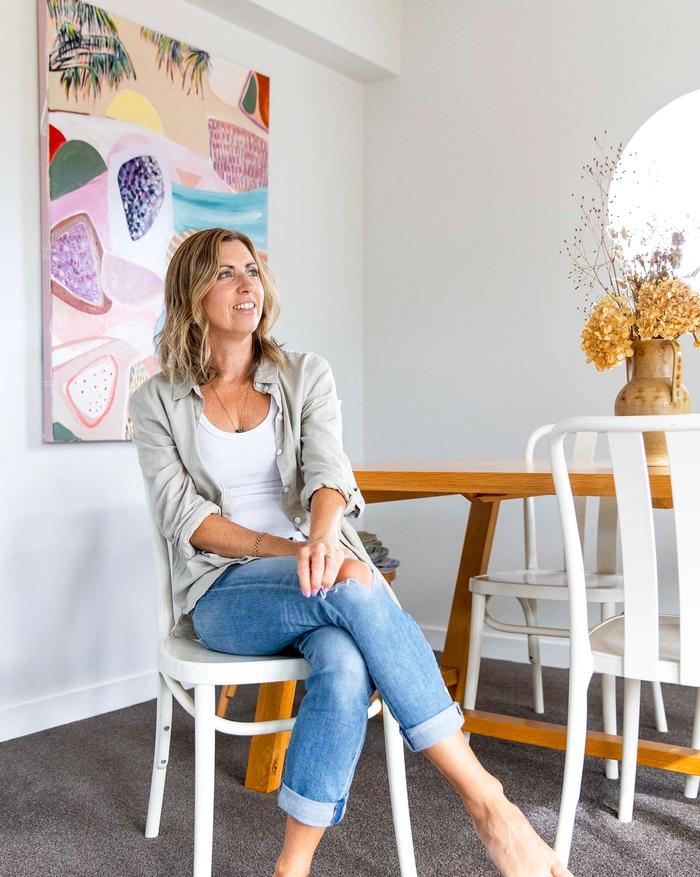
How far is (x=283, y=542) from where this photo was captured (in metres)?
1.81

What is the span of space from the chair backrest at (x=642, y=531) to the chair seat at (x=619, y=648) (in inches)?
0.7

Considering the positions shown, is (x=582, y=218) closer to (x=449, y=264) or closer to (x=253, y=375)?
(x=449, y=264)

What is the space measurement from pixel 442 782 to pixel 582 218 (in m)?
2.05

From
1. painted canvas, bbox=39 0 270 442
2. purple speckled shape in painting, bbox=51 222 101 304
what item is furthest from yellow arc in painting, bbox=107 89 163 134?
purple speckled shape in painting, bbox=51 222 101 304

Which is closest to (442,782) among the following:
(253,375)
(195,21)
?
(253,375)

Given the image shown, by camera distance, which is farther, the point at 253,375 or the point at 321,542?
the point at 253,375

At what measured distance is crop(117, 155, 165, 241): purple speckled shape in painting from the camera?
9.71 ft

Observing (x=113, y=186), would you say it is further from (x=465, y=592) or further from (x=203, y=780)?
Result: (x=203, y=780)

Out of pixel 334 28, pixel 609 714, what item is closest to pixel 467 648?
pixel 609 714

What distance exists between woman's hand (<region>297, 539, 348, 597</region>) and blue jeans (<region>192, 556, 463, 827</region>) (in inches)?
0.8

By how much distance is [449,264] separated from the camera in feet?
12.4

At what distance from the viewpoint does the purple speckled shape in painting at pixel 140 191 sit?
9.71 feet

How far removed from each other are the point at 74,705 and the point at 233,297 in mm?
1496

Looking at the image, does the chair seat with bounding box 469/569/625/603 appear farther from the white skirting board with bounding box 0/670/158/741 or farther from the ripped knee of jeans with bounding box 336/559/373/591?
the white skirting board with bounding box 0/670/158/741
